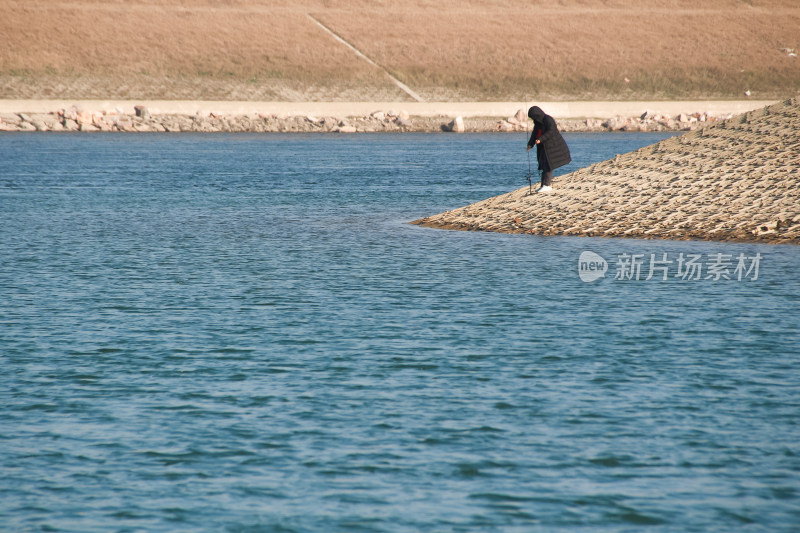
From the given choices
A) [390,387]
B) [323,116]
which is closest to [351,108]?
[323,116]

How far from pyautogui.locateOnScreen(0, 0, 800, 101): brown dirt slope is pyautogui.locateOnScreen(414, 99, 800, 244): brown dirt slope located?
216 ft

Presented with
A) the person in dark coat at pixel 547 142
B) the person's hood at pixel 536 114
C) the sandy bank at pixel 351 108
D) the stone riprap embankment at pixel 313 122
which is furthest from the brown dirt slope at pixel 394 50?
the person's hood at pixel 536 114

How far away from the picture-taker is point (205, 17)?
101500 millimetres

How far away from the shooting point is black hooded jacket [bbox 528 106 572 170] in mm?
22422

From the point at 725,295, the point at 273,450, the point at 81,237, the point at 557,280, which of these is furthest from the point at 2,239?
the point at 273,450

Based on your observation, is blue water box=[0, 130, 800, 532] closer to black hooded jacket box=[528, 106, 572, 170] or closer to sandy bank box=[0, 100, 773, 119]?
black hooded jacket box=[528, 106, 572, 170]

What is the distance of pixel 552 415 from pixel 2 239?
15330mm

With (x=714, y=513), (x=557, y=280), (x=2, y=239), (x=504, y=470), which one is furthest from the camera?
(x=2, y=239)

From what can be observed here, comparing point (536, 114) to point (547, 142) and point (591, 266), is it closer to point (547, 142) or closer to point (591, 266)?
point (547, 142)

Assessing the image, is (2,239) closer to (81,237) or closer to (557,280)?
(81,237)

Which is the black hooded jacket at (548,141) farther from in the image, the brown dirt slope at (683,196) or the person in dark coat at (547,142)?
the brown dirt slope at (683,196)

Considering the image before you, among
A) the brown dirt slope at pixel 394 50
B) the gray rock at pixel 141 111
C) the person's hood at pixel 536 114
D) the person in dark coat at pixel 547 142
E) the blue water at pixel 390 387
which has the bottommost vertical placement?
the blue water at pixel 390 387

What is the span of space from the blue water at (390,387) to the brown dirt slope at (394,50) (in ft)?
234

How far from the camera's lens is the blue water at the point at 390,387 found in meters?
7.07
